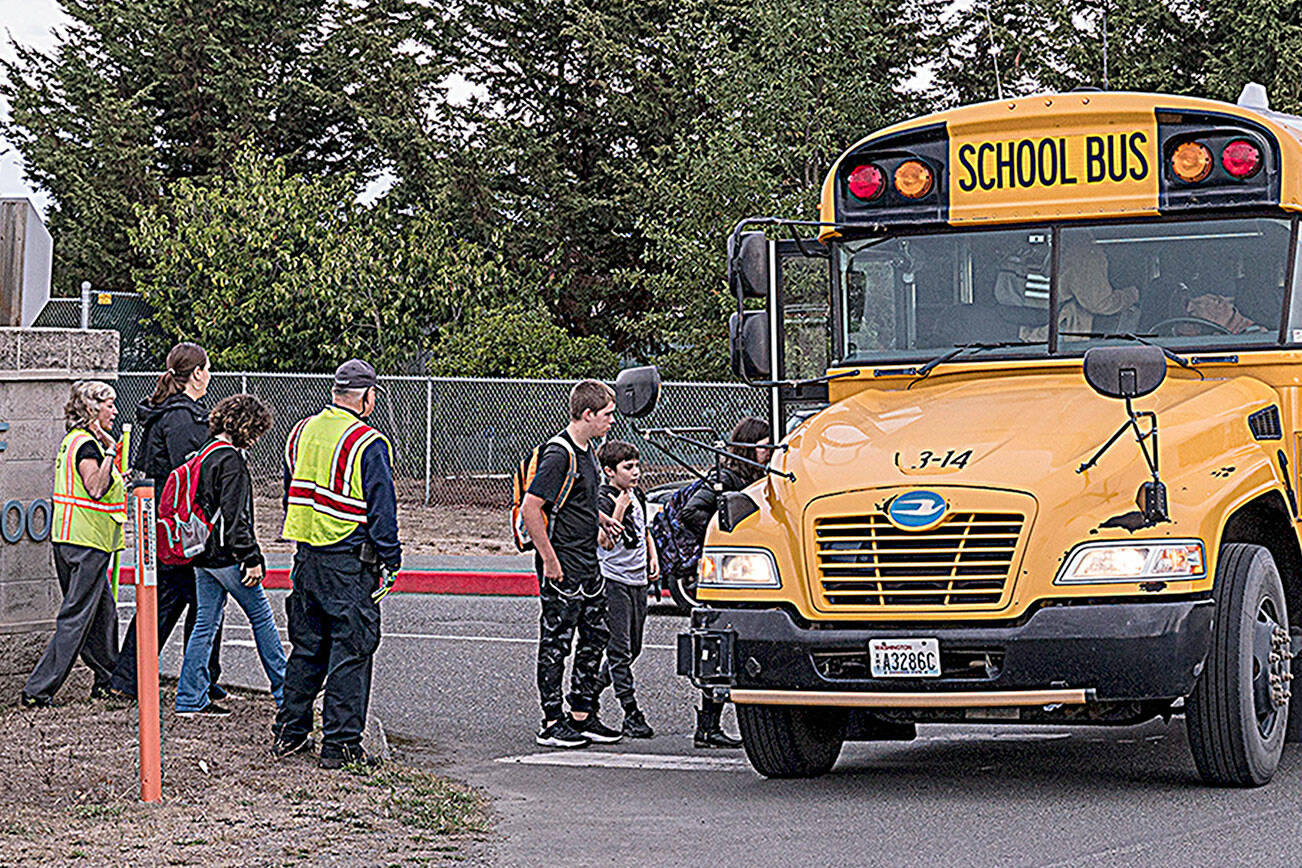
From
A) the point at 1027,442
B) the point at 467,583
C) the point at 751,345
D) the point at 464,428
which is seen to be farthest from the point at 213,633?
the point at 464,428

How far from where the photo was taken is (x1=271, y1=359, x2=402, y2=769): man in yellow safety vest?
802 cm

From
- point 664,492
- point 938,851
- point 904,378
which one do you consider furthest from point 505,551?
point 938,851

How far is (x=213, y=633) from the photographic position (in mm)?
9461

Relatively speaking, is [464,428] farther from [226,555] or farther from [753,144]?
[226,555]

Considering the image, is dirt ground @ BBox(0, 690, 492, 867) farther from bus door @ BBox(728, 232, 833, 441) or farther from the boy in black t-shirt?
bus door @ BBox(728, 232, 833, 441)

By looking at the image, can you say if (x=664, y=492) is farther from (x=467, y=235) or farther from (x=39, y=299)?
(x=467, y=235)

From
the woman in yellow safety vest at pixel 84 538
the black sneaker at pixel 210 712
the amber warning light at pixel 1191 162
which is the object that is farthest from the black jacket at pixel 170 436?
the amber warning light at pixel 1191 162

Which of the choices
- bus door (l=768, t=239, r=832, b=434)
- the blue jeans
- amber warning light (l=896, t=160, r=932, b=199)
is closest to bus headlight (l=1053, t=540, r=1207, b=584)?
bus door (l=768, t=239, r=832, b=434)

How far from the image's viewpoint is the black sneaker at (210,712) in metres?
9.28

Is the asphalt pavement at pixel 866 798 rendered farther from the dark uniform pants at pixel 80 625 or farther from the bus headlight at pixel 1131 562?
the dark uniform pants at pixel 80 625

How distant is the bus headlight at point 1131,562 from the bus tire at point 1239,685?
292 mm

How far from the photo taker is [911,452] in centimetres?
739

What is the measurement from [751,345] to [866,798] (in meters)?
2.50

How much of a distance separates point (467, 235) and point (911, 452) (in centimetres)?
2802
